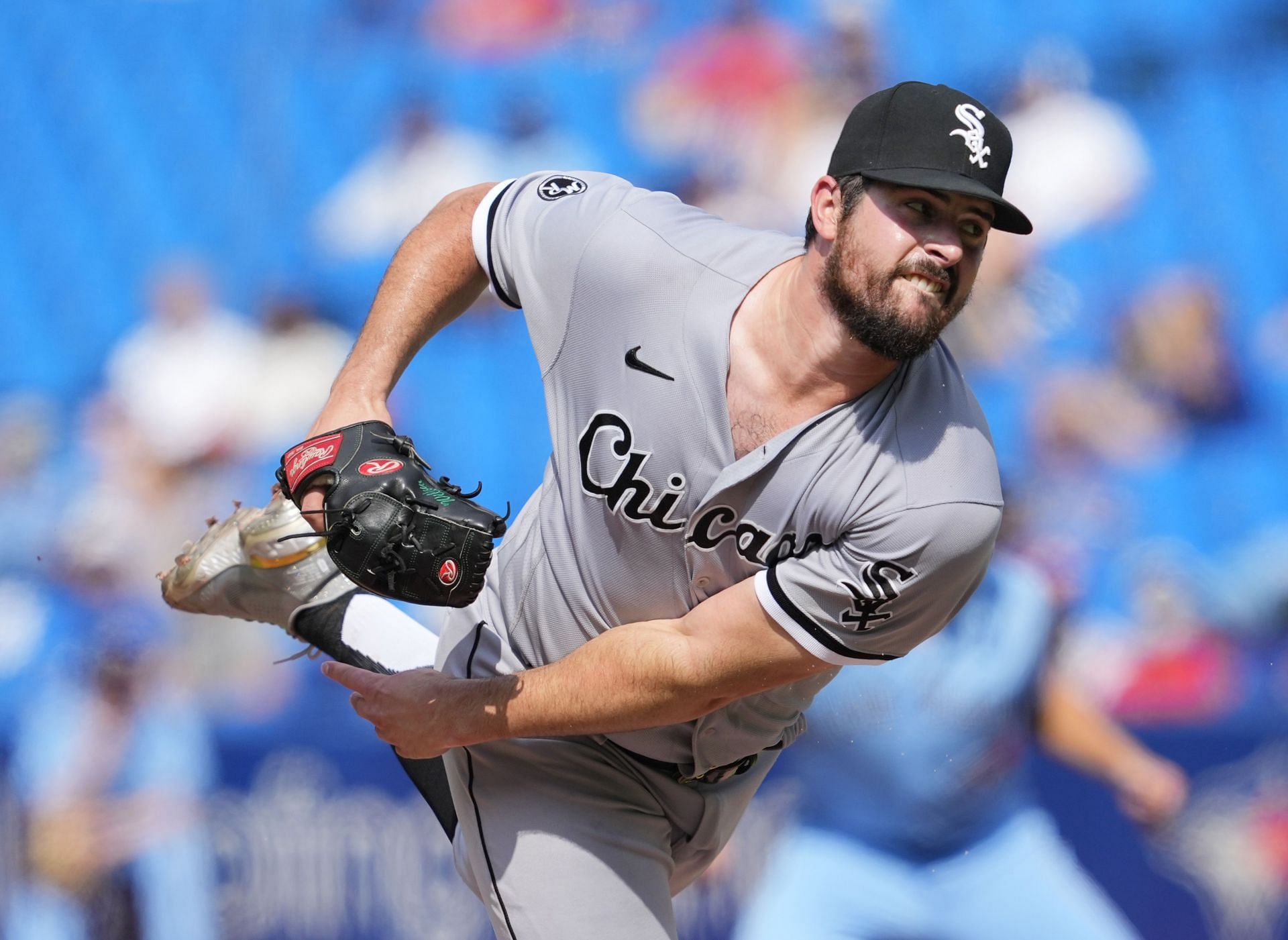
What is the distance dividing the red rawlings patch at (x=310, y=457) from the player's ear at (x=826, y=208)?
0.76m

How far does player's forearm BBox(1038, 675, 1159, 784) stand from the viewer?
3.94 metres

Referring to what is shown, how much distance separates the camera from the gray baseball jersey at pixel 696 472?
2.07m

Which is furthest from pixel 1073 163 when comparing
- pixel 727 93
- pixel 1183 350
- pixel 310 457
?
pixel 310 457

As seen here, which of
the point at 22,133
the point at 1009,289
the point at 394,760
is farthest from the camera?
the point at 22,133

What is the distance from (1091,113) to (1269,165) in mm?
655

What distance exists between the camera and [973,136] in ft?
6.45

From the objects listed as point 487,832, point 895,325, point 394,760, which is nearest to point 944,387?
point 895,325

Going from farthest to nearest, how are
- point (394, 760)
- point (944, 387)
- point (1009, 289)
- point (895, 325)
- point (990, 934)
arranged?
point (1009, 289), point (394, 760), point (990, 934), point (944, 387), point (895, 325)

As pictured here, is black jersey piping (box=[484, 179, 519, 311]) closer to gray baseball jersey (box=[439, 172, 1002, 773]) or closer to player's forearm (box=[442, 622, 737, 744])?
gray baseball jersey (box=[439, 172, 1002, 773])

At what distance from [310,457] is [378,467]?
0.35 feet

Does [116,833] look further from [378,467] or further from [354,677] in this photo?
[378,467]

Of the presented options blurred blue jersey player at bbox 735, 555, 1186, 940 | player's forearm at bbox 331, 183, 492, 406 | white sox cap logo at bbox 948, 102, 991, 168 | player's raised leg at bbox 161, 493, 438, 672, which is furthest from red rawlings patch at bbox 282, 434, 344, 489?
blurred blue jersey player at bbox 735, 555, 1186, 940

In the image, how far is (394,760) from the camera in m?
4.17

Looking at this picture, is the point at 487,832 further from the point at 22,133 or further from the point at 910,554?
the point at 22,133
